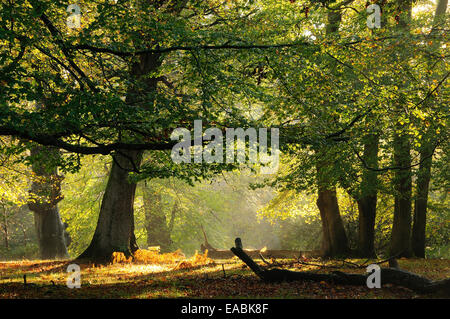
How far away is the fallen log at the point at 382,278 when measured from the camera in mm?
7336

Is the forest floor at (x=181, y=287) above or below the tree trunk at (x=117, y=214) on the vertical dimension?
below

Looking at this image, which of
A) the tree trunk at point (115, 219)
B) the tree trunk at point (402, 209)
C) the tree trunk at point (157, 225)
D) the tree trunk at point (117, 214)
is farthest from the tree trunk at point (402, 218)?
the tree trunk at point (157, 225)

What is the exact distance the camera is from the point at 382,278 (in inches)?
318

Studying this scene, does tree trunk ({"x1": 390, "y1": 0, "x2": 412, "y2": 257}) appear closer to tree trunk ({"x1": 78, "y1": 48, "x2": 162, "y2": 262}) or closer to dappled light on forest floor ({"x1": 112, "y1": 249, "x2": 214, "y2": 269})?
dappled light on forest floor ({"x1": 112, "y1": 249, "x2": 214, "y2": 269})

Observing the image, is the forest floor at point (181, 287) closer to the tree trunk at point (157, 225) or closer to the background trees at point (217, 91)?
the background trees at point (217, 91)

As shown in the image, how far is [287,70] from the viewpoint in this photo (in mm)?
9242

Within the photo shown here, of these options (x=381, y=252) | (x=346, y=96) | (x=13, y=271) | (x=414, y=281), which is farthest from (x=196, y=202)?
(x=414, y=281)

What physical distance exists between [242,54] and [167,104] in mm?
1962

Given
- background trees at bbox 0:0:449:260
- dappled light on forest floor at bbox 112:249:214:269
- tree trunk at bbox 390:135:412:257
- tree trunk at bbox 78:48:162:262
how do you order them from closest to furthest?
background trees at bbox 0:0:449:260
dappled light on forest floor at bbox 112:249:214:269
tree trunk at bbox 78:48:162:262
tree trunk at bbox 390:135:412:257

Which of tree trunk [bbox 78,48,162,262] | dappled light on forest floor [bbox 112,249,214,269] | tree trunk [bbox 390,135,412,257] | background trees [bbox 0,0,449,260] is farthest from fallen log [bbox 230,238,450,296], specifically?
tree trunk [bbox 390,135,412,257]

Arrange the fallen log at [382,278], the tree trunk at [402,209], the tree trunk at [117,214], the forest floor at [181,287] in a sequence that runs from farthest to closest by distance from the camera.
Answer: the tree trunk at [402,209] < the tree trunk at [117,214] < the forest floor at [181,287] < the fallen log at [382,278]

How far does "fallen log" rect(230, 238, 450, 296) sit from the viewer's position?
7336mm
